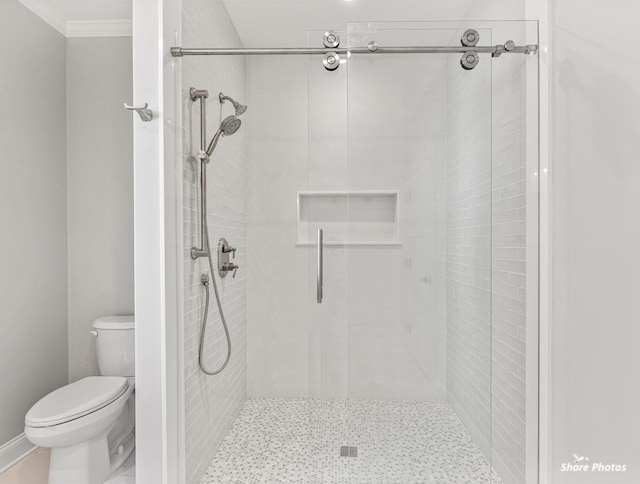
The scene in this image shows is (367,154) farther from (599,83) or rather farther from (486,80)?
(599,83)

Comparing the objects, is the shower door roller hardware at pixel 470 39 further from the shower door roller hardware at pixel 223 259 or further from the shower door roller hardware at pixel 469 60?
the shower door roller hardware at pixel 223 259

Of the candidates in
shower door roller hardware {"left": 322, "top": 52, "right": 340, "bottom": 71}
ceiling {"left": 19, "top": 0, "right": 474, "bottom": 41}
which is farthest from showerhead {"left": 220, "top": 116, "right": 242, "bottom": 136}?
ceiling {"left": 19, "top": 0, "right": 474, "bottom": 41}

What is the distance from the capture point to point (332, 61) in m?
1.76

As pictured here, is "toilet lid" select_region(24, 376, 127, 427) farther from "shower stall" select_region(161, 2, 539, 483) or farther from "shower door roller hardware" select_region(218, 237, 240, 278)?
"shower door roller hardware" select_region(218, 237, 240, 278)

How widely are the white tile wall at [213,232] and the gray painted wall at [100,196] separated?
2.20 feet

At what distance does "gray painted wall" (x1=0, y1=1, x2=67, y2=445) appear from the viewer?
2297mm

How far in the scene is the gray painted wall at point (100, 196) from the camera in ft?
9.08

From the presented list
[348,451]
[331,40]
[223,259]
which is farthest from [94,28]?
[348,451]

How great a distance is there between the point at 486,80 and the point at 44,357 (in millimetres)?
2851

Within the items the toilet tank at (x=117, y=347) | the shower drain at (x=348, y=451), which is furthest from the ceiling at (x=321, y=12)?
the shower drain at (x=348, y=451)

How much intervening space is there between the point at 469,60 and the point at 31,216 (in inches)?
97.9

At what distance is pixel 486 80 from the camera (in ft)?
5.88

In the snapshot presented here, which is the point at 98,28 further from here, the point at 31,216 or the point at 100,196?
the point at 31,216

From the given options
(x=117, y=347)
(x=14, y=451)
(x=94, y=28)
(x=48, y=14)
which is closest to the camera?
(x=14, y=451)
